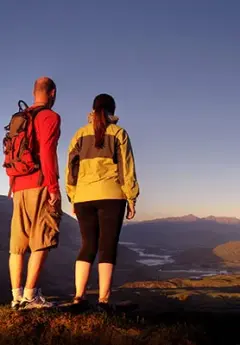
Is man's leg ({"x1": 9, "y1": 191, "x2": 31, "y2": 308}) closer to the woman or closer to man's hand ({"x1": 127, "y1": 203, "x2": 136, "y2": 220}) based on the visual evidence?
the woman

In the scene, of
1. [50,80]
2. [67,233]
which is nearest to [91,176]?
[50,80]

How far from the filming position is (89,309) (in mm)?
5770

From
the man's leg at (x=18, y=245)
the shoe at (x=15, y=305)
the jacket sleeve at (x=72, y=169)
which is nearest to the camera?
the shoe at (x=15, y=305)

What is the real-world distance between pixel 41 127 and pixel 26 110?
1.42 feet

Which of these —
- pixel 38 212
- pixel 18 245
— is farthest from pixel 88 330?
pixel 38 212

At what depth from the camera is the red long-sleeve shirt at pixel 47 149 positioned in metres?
5.85

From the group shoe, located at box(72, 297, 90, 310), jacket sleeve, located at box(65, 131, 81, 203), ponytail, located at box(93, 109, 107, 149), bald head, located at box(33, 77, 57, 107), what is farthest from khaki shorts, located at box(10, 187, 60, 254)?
bald head, located at box(33, 77, 57, 107)

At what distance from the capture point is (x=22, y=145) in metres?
6.02

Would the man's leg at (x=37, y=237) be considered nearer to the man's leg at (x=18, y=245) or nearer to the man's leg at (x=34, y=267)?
the man's leg at (x=34, y=267)

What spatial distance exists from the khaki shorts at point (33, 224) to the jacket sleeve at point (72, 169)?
0.56 metres

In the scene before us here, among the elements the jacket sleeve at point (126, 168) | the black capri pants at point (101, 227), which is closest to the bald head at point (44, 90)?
the jacket sleeve at point (126, 168)

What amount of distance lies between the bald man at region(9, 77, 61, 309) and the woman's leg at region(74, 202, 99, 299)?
0.39 m

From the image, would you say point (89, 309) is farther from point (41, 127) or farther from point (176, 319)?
point (41, 127)

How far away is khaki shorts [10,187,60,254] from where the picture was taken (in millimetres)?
5867
